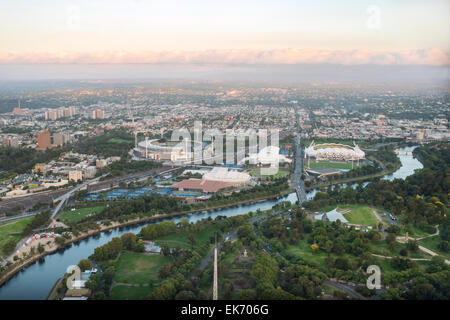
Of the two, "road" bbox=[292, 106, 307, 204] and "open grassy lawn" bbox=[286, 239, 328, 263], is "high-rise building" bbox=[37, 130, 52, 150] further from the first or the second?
"open grassy lawn" bbox=[286, 239, 328, 263]

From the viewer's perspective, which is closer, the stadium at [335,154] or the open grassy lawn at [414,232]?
the open grassy lawn at [414,232]

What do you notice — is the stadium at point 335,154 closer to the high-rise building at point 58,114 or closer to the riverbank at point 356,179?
the riverbank at point 356,179

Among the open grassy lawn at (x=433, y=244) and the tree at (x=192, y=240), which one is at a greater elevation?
the tree at (x=192, y=240)

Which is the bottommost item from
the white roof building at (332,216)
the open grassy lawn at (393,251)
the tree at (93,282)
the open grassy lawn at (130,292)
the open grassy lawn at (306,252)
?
the open grassy lawn at (130,292)

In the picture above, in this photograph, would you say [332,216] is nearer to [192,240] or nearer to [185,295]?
[192,240]

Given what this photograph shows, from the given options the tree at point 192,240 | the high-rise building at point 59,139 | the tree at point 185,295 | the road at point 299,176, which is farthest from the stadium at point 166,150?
the tree at point 185,295

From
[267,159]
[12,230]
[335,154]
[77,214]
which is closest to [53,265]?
[12,230]
